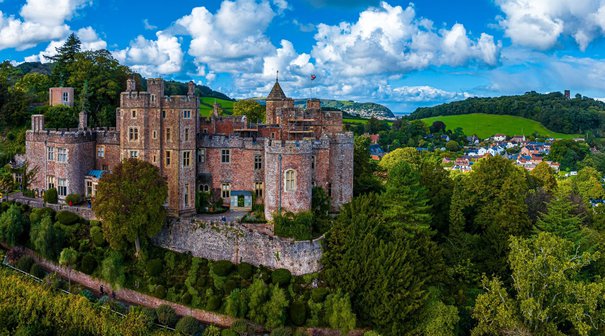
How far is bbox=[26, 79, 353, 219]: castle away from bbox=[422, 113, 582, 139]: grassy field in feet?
372

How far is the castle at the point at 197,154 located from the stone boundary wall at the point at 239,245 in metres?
2.70

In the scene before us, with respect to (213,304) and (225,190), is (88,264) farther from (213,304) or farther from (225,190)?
(225,190)

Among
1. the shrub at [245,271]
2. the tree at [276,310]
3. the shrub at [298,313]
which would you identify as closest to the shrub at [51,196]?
the shrub at [245,271]

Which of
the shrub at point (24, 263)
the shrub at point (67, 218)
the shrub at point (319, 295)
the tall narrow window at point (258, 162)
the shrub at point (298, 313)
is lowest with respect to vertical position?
the shrub at point (298, 313)

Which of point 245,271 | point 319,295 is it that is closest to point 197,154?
point 245,271

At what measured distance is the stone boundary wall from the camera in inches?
1416

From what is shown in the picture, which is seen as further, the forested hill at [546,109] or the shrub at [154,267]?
the forested hill at [546,109]

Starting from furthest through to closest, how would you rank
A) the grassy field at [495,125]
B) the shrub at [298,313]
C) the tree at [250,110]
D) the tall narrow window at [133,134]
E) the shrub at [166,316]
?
the grassy field at [495,125] < the tree at [250,110] < the tall narrow window at [133,134] < the shrub at [166,316] < the shrub at [298,313]

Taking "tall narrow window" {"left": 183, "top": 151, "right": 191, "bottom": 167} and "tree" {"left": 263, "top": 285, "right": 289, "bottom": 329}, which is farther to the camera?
"tall narrow window" {"left": 183, "top": 151, "right": 191, "bottom": 167}

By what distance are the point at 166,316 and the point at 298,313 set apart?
28.7 ft

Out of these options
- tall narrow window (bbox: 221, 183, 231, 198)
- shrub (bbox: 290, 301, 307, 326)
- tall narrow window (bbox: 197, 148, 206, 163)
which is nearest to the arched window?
tall narrow window (bbox: 221, 183, 231, 198)

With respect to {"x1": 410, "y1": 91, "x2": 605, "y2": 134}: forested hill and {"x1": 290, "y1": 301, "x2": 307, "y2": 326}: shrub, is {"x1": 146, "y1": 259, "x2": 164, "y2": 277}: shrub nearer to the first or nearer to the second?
{"x1": 290, "y1": 301, "x2": 307, "y2": 326}: shrub

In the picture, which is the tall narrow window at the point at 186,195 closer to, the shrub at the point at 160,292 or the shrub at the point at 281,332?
the shrub at the point at 160,292

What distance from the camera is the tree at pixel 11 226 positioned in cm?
3897
